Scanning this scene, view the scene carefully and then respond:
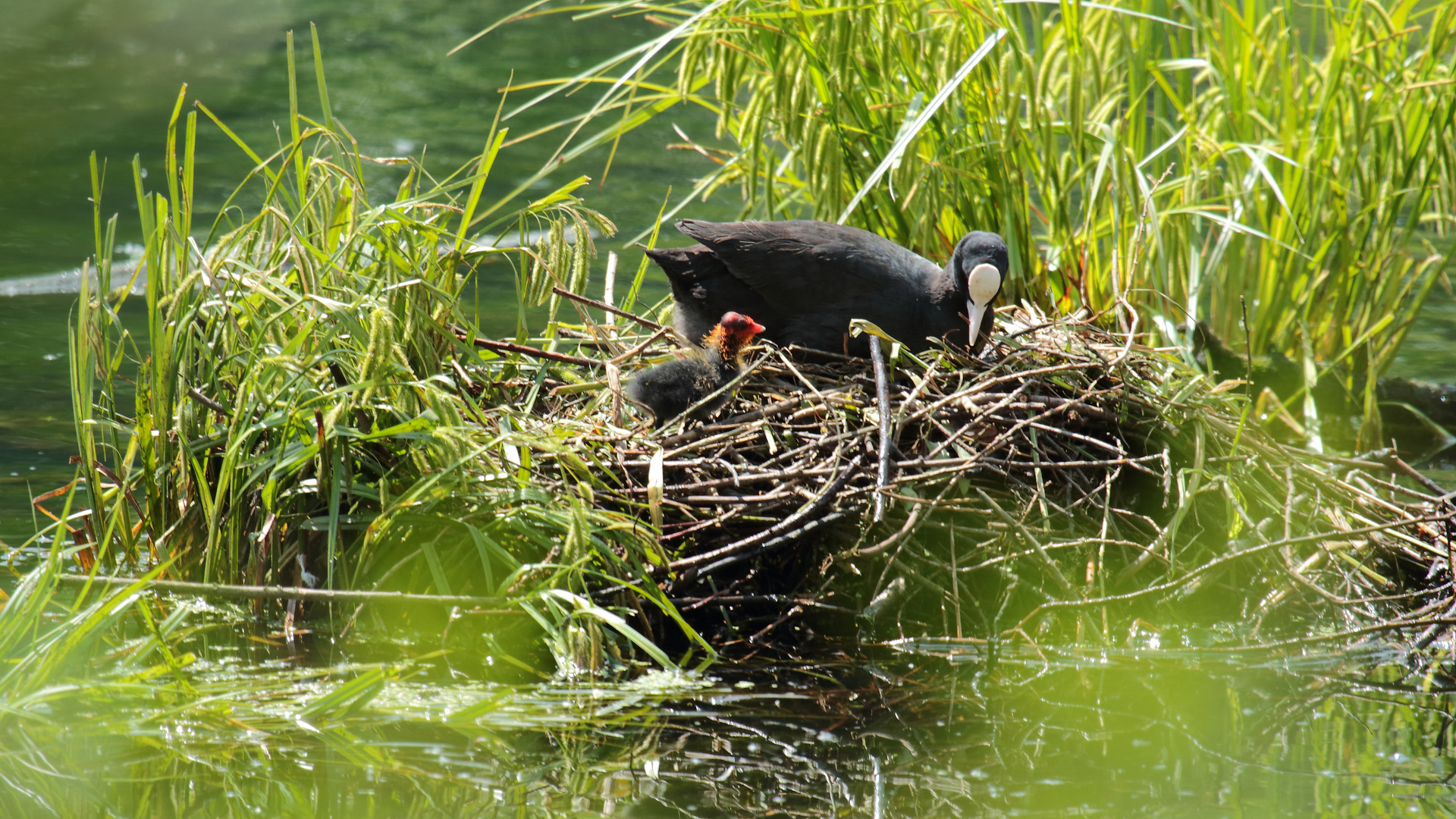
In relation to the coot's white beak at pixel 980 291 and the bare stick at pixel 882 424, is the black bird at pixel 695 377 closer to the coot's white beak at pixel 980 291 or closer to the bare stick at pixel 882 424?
the bare stick at pixel 882 424

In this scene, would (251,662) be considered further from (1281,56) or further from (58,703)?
(1281,56)

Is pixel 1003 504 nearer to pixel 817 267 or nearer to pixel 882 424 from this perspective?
pixel 882 424

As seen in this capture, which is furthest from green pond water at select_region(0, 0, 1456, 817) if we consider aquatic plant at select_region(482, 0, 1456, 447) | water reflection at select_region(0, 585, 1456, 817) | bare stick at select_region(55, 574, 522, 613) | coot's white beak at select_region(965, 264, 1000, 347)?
aquatic plant at select_region(482, 0, 1456, 447)

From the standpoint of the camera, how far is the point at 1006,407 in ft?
11.6

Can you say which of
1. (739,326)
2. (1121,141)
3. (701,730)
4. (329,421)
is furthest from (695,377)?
(1121,141)

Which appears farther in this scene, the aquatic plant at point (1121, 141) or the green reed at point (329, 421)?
the aquatic plant at point (1121, 141)

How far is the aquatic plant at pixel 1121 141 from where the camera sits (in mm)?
4609

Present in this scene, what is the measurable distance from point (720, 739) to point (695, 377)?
1076 millimetres

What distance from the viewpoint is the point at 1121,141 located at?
15.7 ft

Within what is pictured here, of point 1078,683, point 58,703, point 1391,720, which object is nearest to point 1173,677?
point 1078,683

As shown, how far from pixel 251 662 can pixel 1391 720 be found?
2.43m

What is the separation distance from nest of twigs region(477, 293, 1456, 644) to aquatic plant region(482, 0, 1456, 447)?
0.68 metres

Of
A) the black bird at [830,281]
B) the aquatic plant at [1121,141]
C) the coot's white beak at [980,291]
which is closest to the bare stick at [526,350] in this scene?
the black bird at [830,281]

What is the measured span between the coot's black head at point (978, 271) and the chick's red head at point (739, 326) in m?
0.59
